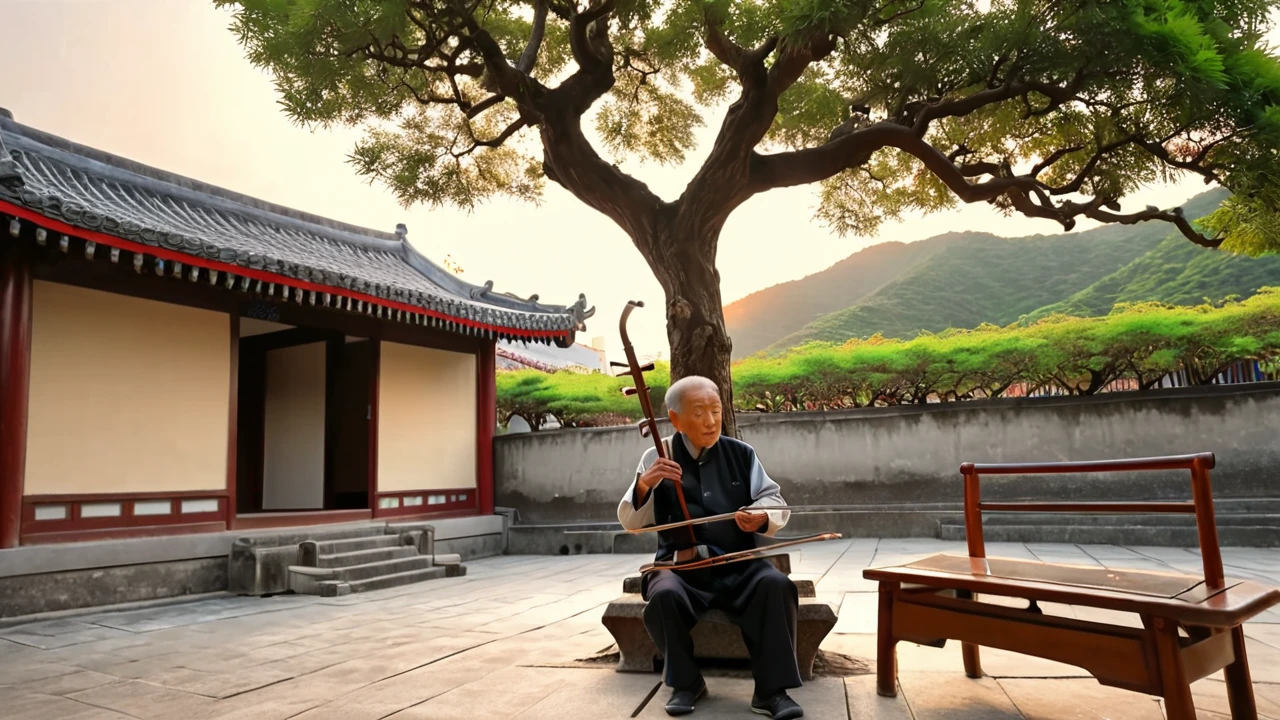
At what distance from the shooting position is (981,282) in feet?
131

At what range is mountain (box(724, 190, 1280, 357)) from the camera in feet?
93.8

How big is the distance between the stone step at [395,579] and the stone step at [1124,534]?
5587mm

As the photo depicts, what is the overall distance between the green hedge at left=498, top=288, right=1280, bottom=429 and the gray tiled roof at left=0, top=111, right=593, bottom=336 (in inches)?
89.8

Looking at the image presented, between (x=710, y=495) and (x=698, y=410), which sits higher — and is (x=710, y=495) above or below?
below

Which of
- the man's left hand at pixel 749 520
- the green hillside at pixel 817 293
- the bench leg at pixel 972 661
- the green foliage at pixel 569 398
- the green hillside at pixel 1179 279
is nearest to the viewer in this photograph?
the man's left hand at pixel 749 520

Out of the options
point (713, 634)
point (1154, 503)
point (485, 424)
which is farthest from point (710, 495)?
point (485, 424)

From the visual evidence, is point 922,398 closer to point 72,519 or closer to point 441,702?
point 441,702

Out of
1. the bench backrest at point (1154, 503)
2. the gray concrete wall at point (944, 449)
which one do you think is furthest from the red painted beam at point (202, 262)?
the bench backrest at point (1154, 503)

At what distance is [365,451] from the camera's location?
384 inches

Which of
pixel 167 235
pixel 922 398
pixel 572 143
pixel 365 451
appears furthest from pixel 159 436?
pixel 922 398

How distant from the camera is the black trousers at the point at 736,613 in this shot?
2846mm

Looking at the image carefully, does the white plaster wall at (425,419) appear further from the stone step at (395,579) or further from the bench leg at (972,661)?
the bench leg at (972,661)

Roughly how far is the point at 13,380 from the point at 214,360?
1761 millimetres

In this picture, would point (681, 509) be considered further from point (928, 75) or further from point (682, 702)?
point (928, 75)
